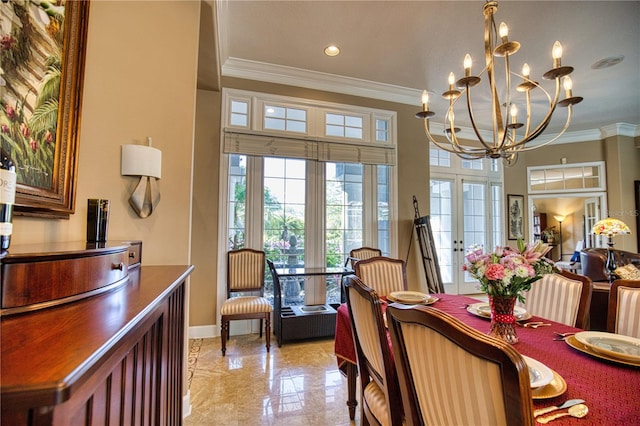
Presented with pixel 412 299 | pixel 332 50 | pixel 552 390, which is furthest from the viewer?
pixel 332 50

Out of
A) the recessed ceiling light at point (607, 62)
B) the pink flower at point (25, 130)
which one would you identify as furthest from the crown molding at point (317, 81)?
the pink flower at point (25, 130)

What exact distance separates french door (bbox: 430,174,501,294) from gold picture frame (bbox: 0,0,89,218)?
205 inches

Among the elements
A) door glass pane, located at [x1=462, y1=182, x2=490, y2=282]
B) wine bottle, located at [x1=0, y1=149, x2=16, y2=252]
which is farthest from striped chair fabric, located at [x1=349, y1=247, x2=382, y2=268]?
wine bottle, located at [x1=0, y1=149, x2=16, y2=252]

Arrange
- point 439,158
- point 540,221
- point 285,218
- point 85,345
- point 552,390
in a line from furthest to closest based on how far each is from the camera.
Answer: point 540,221 → point 439,158 → point 285,218 → point 552,390 → point 85,345

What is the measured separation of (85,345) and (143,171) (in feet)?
5.00

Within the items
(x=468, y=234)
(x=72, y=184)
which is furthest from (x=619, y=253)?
(x=72, y=184)

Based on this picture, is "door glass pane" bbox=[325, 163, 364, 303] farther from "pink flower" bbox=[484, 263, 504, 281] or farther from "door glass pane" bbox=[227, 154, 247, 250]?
"pink flower" bbox=[484, 263, 504, 281]

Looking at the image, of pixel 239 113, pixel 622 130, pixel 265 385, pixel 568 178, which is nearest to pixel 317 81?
pixel 239 113

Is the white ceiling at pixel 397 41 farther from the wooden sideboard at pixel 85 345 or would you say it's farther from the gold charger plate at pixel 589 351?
the gold charger plate at pixel 589 351

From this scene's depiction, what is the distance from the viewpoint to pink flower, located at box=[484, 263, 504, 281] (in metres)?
1.24

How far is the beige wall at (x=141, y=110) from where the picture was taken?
1.78 m

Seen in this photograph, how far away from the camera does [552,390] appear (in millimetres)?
942

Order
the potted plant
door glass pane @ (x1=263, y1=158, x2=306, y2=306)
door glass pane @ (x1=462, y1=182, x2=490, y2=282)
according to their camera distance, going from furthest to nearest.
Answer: the potted plant → door glass pane @ (x1=462, y1=182, x2=490, y2=282) → door glass pane @ (x1=263, y1=158, x2=306, y2=306)

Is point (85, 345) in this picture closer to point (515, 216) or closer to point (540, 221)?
point (515, 216)
